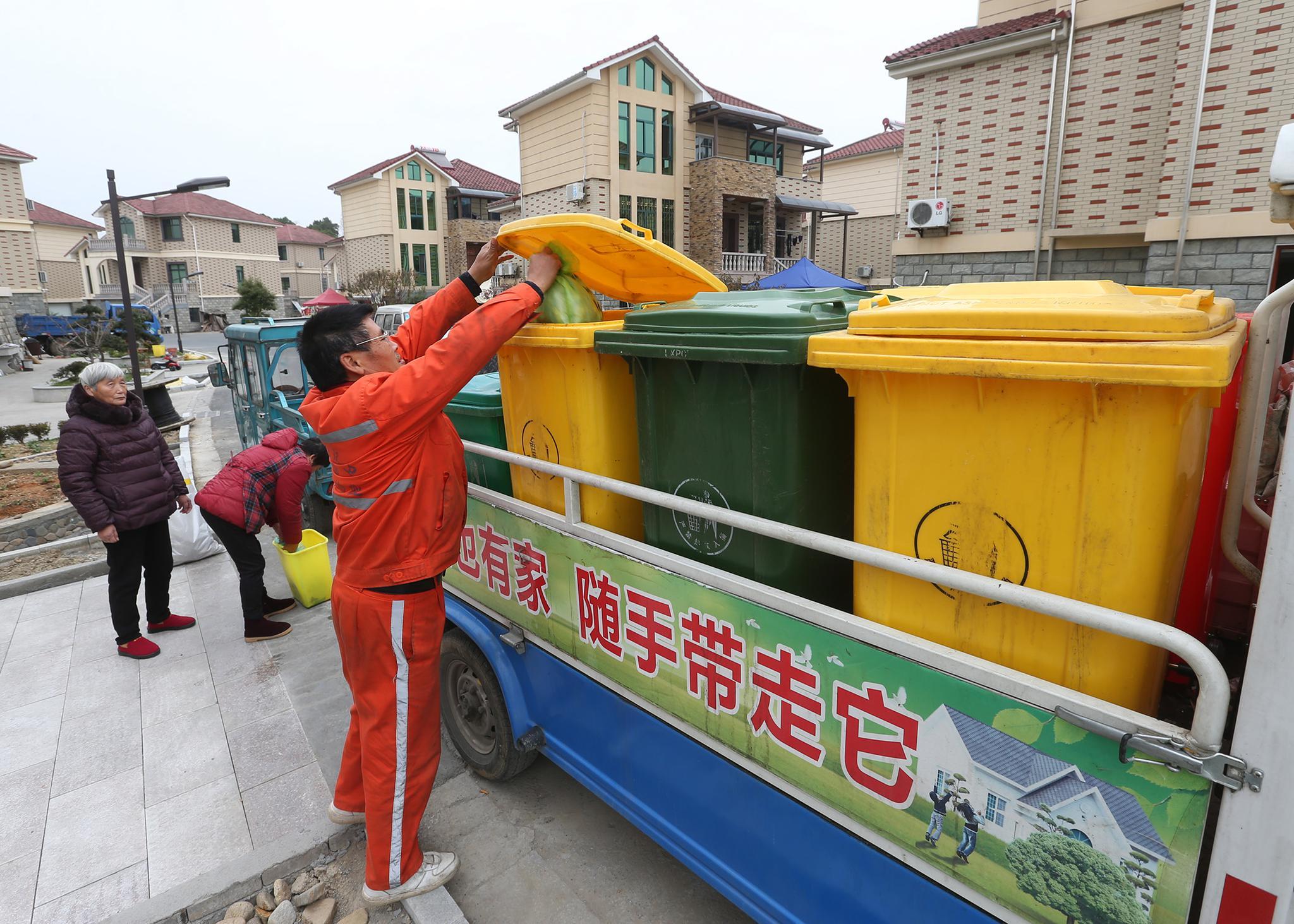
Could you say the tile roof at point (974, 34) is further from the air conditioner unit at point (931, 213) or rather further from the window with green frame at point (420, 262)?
the window with green frame at point (420, 262)

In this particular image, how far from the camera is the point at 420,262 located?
126 feet

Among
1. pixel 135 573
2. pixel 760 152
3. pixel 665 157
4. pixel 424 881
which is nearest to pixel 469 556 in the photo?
pixel 424 881

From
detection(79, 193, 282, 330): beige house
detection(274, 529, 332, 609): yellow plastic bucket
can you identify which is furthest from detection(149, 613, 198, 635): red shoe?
detection(79, 193, 282, 330): beige house

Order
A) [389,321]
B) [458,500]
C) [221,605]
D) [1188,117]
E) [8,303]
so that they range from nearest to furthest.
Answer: [458,500] < [221,605] < [1188,117] < [389,321] < [8,303]

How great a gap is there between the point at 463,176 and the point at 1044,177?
115ft

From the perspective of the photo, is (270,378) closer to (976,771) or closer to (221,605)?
(221,605)

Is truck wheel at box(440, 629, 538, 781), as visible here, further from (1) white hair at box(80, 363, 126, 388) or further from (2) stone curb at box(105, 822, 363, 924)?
(1) white hair at box(80, 363, 126, 388)

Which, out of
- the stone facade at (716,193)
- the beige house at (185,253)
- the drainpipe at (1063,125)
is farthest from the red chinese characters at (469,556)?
the beige house at (185,253)

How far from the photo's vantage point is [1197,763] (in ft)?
4.01

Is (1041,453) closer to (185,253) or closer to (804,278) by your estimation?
(804,278)

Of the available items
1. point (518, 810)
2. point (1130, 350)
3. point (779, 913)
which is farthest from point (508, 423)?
point (1130, 350)

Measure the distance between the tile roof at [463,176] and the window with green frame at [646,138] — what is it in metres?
14.4

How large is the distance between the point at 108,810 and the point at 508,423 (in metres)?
2.69

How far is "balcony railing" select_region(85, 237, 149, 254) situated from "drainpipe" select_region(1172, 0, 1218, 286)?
191ft
